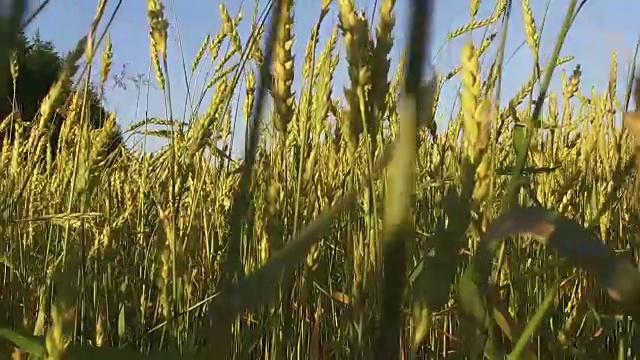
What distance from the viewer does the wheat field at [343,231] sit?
257 mm

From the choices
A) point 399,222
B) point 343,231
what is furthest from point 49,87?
point 399,222

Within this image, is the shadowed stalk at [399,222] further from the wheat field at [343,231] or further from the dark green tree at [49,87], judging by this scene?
the dark green tree at [49,87]

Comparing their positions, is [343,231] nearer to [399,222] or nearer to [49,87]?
[49,87]

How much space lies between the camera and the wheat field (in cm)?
26

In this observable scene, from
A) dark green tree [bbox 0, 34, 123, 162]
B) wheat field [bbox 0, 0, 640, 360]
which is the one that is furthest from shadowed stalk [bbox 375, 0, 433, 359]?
dark green tree [bbox 0, 34, 123, 162]

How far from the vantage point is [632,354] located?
2.80ft

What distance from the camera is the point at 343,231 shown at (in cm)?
108

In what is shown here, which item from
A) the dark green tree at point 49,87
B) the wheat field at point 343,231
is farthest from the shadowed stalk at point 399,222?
the dark green tree at point 49,87

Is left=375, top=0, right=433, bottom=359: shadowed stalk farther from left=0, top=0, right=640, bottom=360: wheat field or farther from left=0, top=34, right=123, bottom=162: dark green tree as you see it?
left=0, top=34, right=123, bottom=162: dark green tree

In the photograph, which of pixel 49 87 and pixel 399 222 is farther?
pixel 49 87

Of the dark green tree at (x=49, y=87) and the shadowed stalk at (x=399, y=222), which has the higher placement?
the dark green tree at (x=49, y=87)

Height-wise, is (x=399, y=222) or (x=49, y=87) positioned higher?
(x=49, y=87)

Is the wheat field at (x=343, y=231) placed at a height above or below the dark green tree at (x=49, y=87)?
below

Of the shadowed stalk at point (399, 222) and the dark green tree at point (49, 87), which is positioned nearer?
the shadowed stalk at point (399, 222)
